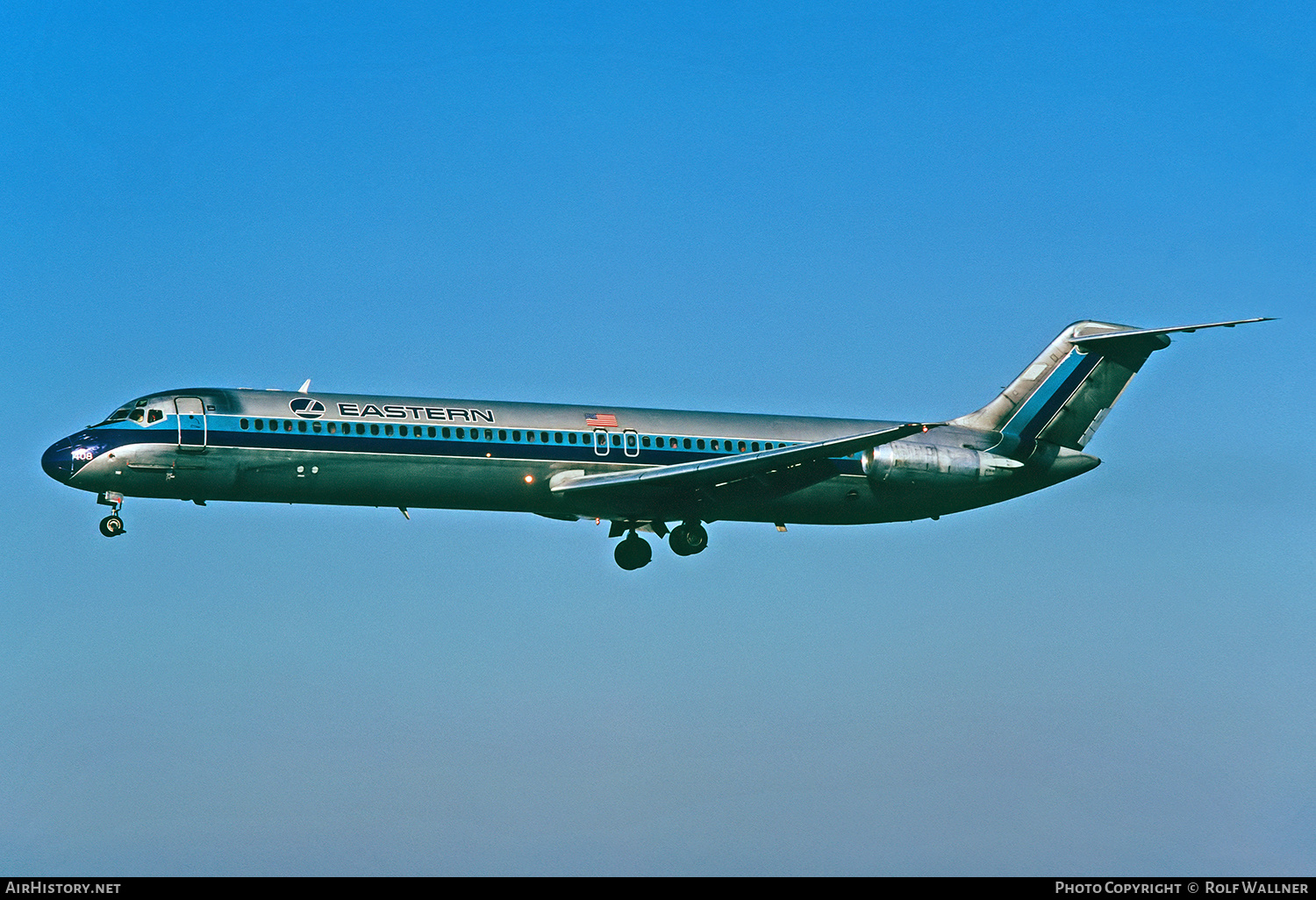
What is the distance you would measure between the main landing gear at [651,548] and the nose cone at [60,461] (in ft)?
53.7

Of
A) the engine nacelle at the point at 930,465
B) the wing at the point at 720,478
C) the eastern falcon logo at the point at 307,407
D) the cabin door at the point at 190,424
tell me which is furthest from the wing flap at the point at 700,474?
the cabin door at the point at 190,424

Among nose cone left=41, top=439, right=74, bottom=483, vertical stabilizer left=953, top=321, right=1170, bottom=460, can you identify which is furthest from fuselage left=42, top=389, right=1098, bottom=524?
vertical stabilizer left=953, top=321, right=1170, bottom=460

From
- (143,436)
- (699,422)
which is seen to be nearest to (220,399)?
(143,436)

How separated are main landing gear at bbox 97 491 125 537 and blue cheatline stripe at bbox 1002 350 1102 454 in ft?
90.4

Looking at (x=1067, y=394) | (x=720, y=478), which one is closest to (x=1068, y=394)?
(x=1067, y=394)

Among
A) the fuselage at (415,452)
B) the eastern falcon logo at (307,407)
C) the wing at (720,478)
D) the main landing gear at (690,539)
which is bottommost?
the main landing gear at (690,539)

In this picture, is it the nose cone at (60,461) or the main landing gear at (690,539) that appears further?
the main landing gear at (690,539)

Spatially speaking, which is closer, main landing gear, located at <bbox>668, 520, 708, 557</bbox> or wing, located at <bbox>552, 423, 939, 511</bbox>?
wing, located at <bbox>552, 423, 939, 511</bbox>

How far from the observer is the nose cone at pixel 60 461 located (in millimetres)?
56719

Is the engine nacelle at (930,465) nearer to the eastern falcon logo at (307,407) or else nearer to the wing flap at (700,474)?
the wing flap at (700,474)

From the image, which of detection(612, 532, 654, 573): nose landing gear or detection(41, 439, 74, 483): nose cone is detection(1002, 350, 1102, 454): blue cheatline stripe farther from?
detection(41, 439, 74, 483): nose cone

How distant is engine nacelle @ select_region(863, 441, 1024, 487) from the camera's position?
2479 inches
